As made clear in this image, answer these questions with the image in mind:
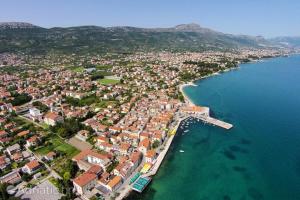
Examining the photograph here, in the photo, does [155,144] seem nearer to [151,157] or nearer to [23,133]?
[151,157]

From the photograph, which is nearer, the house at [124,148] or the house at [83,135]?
the house at [124,148]

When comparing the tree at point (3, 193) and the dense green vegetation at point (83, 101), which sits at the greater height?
the dense green vegetation at point (83, 101)

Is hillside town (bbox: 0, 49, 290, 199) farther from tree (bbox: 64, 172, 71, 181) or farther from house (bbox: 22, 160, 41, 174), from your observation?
house (bbox: 22, 160, 41, 174)

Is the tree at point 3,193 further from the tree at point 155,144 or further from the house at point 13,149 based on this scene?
the tree at point 155,144

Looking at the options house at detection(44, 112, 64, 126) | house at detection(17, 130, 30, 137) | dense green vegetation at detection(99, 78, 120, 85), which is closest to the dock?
house at detection(44, 112, 64, 126)

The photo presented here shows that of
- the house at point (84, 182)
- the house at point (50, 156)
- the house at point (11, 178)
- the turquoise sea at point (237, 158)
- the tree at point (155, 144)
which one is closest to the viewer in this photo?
the house at point (84, 182)

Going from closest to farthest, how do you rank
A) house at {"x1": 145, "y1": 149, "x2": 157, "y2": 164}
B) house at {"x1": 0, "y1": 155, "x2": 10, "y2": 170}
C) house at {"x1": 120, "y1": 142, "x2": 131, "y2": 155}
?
1. house at {"x1": 0, "y1": 155, "x2": 10, "y2": 170}
2. house at {"x1": 145, "y1": 149, "x2": 157, "y2": 164}
3. house at {"x1": 120, "y1": 142, "x2": 131, "y2": 155}

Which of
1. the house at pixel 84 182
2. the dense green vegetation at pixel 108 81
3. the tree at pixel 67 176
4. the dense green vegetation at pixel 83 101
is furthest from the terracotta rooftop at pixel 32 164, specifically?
the dense green vegetation at pixel 108 81

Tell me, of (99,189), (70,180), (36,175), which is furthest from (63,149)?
(99,189)
